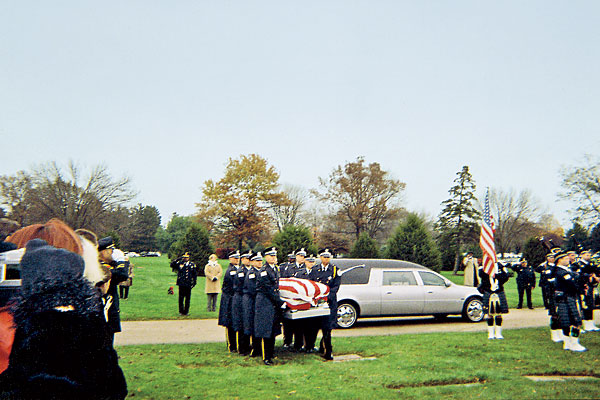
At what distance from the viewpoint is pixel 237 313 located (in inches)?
387

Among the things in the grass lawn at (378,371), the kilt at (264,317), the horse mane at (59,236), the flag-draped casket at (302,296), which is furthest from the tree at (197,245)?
the horse mane at (59,236)

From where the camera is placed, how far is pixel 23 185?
43719 millimetres

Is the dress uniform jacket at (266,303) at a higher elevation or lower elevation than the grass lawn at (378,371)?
higher

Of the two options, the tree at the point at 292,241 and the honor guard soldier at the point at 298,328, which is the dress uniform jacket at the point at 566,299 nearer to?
the honor guard soldier at the point at 298,328

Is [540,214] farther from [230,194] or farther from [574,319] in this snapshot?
[574,319]

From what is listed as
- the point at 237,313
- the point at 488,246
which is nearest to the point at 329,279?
the point at 237,313

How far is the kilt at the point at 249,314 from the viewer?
30.7ft

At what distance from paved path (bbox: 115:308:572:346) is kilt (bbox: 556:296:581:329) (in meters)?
3.34

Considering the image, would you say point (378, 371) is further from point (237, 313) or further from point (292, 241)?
point (292, 241)

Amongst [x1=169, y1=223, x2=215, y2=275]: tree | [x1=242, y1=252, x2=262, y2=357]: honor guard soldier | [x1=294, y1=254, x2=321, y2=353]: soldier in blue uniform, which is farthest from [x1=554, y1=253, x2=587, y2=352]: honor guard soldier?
[x1=169, y1=223, x2=215, y2=275]: tree

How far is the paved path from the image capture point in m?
11.8

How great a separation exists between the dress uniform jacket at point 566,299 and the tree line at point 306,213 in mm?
20596

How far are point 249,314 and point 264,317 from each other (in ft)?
1.39

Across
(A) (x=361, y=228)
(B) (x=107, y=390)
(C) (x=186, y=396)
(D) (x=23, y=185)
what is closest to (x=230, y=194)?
(A) (x=361, y=228)
